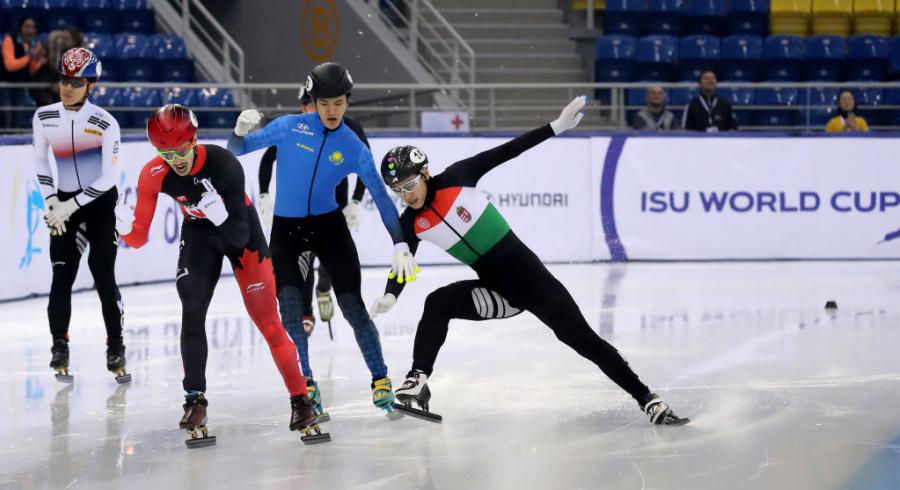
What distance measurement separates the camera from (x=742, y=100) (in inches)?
656

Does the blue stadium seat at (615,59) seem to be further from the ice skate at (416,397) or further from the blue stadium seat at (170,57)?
the ice skate at (416,397)

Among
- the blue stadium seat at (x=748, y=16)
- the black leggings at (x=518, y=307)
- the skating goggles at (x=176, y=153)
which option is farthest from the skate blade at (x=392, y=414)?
the blue stadium seat at (x=748, y=16)

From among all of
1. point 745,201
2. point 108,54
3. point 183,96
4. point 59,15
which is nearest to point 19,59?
point 183,96

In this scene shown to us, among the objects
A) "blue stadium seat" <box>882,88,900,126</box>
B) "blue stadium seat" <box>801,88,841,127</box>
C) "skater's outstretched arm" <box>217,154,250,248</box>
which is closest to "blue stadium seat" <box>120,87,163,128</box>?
"blue stadium seat" <box>801,88,841,127</box>

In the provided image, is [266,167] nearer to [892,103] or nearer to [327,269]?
[327,269]

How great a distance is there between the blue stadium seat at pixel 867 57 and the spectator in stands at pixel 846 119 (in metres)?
3.76

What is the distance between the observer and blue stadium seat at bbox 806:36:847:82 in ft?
59.3

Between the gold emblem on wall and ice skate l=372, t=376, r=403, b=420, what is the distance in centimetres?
1311

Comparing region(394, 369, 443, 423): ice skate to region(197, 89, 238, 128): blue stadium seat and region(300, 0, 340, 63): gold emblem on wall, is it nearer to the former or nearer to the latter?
region(197, 89, 238, 128): blue stadium seat

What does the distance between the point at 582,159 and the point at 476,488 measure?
9494 millimetres

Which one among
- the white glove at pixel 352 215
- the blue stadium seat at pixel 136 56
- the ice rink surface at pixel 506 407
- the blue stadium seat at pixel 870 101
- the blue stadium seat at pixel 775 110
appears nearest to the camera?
the ice rink surface at pixel 506 407

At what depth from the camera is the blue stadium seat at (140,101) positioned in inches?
624

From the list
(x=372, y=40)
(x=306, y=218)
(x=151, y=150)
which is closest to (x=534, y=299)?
(x=306, y=218)

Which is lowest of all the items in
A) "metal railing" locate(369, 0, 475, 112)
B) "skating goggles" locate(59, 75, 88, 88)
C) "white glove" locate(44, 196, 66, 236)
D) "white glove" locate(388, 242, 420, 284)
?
"white glove" locate(388, 242, 420, 284)
